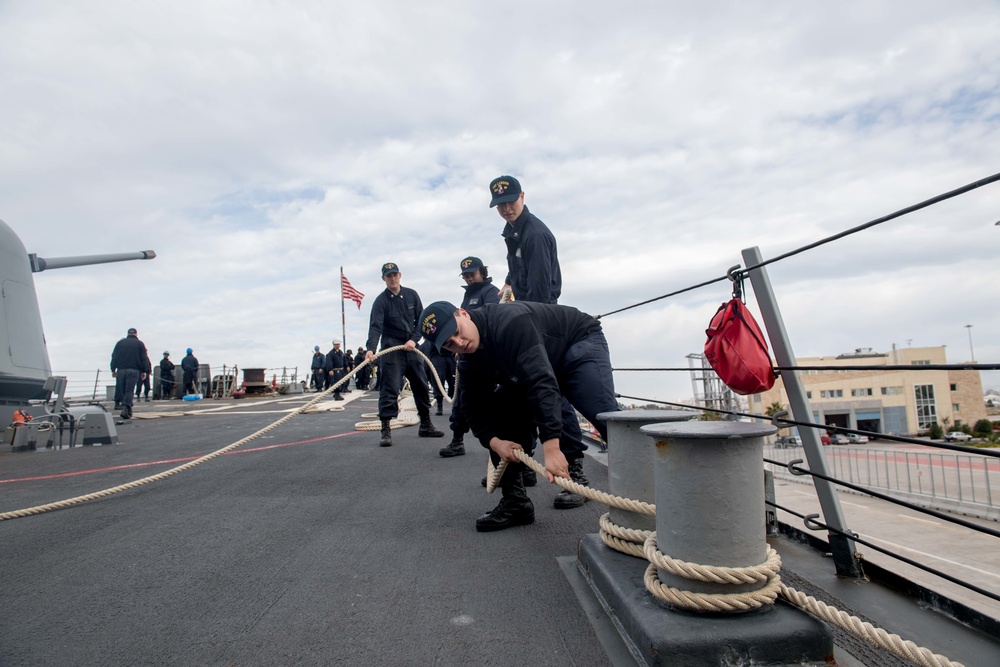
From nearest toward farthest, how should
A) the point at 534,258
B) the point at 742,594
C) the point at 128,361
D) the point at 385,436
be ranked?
the point at 742,594 → the point at 534,258 → the point at 385,436 → the point at 128,361

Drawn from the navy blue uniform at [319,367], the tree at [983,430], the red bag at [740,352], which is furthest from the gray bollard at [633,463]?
the navy blue uniform at [319,367]

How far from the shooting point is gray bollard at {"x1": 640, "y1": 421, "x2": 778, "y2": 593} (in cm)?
151

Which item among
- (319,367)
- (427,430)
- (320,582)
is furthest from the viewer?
(319,367)

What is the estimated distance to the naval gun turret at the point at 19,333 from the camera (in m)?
7.20

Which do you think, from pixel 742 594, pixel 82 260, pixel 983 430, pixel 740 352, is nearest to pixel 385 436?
pixel 740 352

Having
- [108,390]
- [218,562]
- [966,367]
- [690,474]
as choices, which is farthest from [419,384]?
[108,390]

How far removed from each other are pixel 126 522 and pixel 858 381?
4020mm

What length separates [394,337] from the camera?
622 cm

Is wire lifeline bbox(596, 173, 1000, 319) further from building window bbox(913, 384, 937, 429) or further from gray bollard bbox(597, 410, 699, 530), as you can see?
building window bbox(913, 384, 937, 429)

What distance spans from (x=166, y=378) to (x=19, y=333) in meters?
14.5

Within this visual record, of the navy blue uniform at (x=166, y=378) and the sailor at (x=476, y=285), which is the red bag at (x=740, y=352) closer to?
the sailor at (x=476, y=285)

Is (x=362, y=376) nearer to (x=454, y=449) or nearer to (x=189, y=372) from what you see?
(x=189, y=372)

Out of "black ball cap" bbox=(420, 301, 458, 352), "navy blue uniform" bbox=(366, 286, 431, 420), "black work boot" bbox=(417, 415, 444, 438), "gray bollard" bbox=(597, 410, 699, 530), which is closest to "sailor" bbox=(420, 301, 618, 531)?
"black ball cap" bbox=(420, 301, 458, 352)

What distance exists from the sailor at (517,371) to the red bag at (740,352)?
0.65 meters
